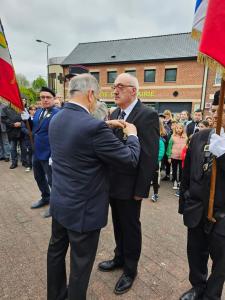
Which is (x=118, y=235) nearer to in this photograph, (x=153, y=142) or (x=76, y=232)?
(x=76, y=232)

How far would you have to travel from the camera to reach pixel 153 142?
7.43 feet

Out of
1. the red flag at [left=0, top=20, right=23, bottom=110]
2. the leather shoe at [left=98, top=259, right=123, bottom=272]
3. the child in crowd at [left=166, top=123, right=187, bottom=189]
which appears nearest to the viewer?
the leather shoe at [left=98, top=259, right=123, bottom=272]

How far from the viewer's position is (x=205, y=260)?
2.26 meters

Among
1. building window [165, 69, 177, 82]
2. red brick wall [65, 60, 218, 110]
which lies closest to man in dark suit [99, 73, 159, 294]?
red brick wall [65, 60, 218, 110]

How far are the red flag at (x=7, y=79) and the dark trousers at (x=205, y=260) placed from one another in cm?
294

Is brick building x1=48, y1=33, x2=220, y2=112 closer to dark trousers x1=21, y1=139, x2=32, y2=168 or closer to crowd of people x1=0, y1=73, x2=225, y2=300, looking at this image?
dark trousers x1=21, y1=139, x2=32, y2=168

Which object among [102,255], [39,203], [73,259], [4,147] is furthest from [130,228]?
[4,147]

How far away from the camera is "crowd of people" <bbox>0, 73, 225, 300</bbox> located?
1714mm

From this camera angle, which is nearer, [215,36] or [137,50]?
[215,36]

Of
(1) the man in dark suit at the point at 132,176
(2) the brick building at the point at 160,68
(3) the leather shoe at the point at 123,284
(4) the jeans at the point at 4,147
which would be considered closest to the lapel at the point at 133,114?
(1) the man in dark suit at the point at 132,176

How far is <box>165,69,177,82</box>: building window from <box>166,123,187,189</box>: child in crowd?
16.8 meters

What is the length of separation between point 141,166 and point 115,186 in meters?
0.33

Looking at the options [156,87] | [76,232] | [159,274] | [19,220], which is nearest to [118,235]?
[159,274]

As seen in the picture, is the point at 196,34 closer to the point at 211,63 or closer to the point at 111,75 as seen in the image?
the point at 211,63
